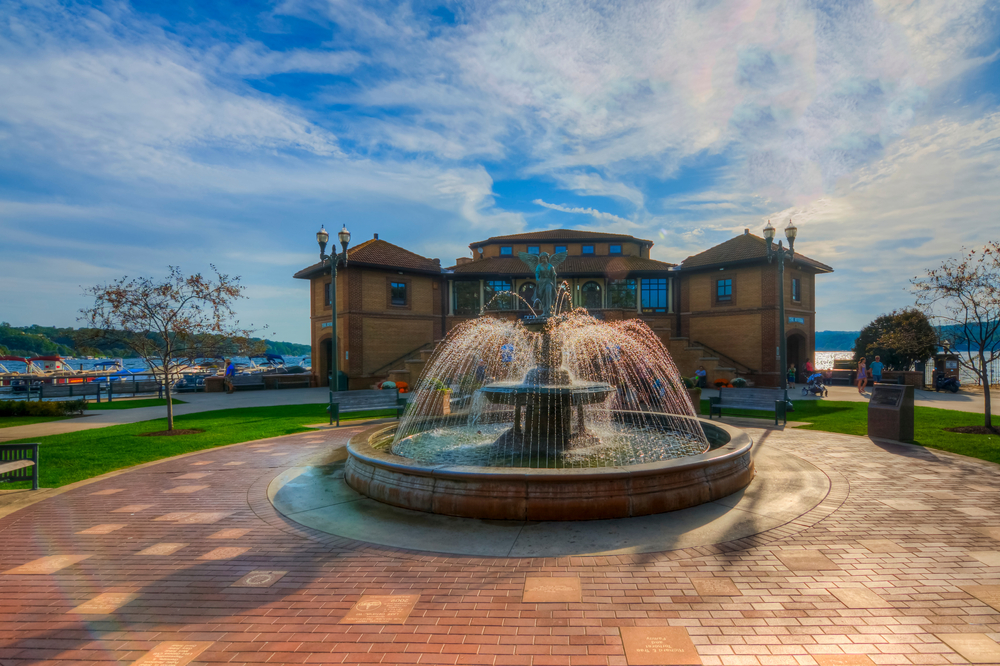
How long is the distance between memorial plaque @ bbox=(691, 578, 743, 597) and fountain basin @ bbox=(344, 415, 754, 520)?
169 centimetres

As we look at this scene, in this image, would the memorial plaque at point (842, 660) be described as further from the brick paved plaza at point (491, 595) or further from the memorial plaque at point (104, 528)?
the memorial plaque at point (104, 528)

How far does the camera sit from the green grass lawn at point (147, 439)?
31.0ft

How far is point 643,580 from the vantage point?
14.6ft

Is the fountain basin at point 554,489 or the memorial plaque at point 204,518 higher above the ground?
the fountain basin at point 554,489

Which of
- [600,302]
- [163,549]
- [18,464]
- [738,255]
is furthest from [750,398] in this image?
[18,464]

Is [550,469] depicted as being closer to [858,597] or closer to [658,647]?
[658,647]

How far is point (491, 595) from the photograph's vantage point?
14.0 feet

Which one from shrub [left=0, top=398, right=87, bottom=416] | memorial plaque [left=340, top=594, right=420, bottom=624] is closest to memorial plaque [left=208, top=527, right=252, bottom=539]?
memorial plaque [left=340, top=594, right=420, bottom=624]

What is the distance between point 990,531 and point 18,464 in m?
14.3

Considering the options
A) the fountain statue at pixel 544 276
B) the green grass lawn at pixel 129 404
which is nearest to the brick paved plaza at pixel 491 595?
the fountain statue at pixel 544 276

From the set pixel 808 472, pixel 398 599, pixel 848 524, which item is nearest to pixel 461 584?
pixel 398 599

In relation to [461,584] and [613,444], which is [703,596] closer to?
[461,584]

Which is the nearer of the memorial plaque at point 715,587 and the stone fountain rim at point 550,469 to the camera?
the memorial plaque at point 715,587

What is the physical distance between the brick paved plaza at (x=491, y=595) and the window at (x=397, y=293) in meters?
25.2
